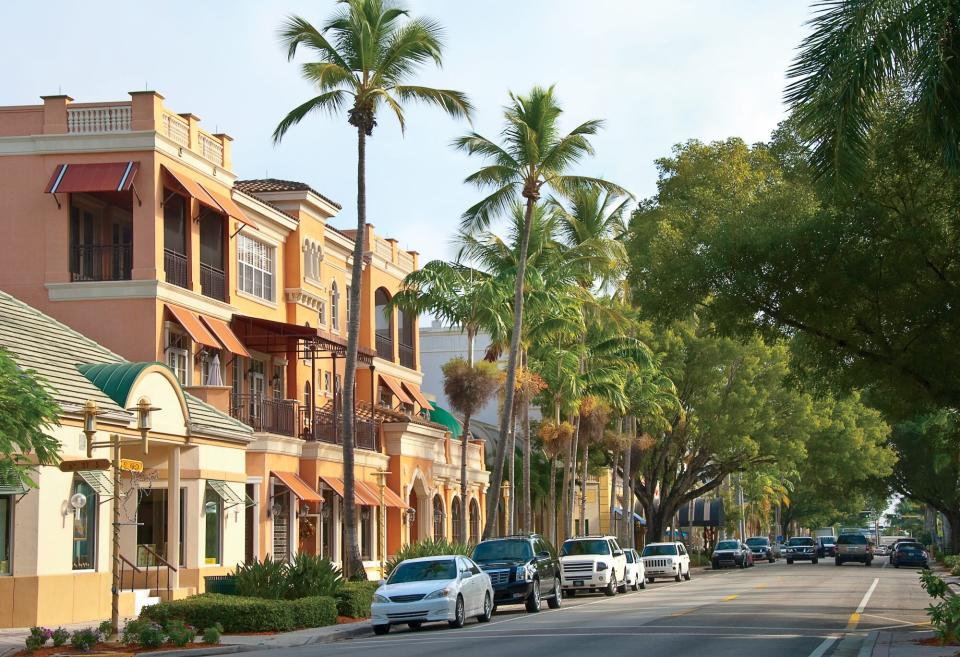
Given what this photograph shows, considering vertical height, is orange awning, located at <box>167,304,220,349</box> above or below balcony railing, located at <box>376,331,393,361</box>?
below

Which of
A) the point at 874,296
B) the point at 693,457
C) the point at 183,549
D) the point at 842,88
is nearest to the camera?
the point at 842,88

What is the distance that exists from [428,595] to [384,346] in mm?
25164

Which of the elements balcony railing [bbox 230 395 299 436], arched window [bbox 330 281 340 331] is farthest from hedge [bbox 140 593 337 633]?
arched window [bbox 330 281 340 331]

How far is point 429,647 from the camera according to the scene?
20.8m

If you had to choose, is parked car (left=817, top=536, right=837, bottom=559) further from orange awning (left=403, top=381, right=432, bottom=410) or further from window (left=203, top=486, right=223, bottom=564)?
window (left=203, top=486, right=223, bottom=564)

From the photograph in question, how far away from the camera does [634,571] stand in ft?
142

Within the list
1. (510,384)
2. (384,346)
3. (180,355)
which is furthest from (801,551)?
(180,355)

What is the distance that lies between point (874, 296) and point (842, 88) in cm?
886

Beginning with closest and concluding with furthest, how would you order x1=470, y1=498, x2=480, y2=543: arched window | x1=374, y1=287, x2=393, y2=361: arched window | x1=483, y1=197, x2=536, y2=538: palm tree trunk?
x1=483, y1=197, x2=536, y2=538: palm tree trunk < x1=374, y1=287, x2=393, y2=361: arched window < x1=470, y1=498, x2=480, y2=543: arched window

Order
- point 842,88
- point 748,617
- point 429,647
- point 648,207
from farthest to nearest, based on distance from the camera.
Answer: point 648,207 < point 748,617 < point 429,647 < point 842,88

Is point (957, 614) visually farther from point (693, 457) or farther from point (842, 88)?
point (693, 457)

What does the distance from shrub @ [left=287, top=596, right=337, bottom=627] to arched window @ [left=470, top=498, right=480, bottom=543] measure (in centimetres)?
2726

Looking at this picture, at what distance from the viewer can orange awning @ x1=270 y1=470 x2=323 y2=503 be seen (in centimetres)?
3688

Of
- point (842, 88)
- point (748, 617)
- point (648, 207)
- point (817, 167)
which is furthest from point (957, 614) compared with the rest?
point (648, 207)
